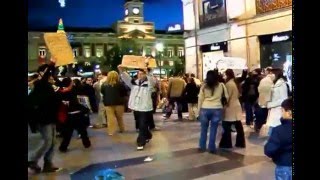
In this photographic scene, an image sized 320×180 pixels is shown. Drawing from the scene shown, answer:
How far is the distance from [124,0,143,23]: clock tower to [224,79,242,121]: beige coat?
44870 mm

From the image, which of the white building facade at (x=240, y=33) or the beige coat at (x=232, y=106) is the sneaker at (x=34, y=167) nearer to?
the beige coat at (x=232, y=106)

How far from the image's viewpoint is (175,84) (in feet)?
43.8

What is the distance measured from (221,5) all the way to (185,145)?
3166 mm

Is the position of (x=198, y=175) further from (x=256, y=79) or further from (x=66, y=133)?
(x=256, y=79)

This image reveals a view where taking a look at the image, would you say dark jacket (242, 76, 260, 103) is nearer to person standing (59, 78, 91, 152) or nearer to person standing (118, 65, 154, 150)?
person standing (118, 65, 154, 150)

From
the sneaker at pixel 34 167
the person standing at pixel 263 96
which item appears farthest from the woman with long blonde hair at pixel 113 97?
the sneaker at pixel 34 167

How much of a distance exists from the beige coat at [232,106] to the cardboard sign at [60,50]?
3455 mm

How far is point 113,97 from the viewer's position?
390 inches

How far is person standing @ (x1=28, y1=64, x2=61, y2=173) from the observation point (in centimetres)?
564

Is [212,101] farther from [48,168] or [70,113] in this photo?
[48,168]

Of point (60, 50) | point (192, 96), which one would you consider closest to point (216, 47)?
point (192, 96)

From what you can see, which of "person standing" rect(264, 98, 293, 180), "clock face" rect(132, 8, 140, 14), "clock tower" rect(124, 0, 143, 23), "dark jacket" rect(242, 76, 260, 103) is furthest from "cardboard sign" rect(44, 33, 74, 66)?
"clock face" rect(132, 8, 140, 14)

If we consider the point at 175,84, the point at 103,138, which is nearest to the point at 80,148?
the point at 103,138

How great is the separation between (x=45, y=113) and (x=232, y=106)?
3.53 meters
